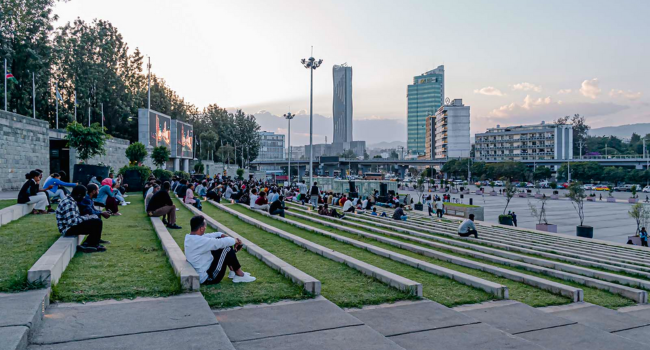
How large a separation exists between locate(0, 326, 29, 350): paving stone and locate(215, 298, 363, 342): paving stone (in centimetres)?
174

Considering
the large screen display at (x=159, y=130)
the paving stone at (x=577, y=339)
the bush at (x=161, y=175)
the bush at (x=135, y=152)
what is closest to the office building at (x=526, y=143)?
the large screen display at (x=159, y=130)

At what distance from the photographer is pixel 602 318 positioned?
640cm

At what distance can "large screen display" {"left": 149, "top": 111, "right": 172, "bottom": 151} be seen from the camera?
4153 centimetres

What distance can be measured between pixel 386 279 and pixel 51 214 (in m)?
9.74

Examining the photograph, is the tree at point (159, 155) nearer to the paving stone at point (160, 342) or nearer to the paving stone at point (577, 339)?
the paving stone at point (160, 342)

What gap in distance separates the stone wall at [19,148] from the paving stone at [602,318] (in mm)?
24283

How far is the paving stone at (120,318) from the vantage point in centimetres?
394

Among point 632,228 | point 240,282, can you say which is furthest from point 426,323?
point 632,228

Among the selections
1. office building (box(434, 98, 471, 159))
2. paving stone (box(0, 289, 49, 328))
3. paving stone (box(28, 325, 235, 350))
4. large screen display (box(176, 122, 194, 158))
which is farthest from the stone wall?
office building (box(434, 98, 471, 159))

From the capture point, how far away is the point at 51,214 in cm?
1154

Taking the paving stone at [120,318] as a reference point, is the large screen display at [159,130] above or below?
above

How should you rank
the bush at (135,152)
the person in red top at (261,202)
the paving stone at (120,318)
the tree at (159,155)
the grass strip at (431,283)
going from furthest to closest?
the tree at (159,155) < the bush at (135,152) < the person in red top at (261,202) < the grass strip at (431,283) < the paving stone at (120,318)

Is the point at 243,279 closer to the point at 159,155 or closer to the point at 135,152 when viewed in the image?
the point at 135,152

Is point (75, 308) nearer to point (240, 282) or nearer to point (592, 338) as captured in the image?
point (240, 282)
